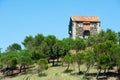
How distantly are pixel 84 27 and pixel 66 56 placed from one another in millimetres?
45925

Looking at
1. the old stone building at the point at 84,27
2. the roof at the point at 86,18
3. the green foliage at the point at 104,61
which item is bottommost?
the green foliage at the point at 104,61

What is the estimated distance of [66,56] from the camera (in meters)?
A: 86.1

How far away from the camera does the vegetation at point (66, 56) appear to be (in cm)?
7756

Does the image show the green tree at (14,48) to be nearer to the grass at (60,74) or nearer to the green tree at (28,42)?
the green tree at (28,42)

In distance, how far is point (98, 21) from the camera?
131250mm

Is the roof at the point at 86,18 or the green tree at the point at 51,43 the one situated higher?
the roof at the point at 86,18

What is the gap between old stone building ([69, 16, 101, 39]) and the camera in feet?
428

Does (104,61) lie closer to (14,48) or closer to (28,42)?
(28,42)

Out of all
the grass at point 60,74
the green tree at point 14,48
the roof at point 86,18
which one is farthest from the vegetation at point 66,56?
the roof at point 86,18

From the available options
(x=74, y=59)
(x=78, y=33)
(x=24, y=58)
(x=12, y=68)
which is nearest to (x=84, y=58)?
(x=74, y=59)

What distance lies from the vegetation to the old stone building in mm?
18856

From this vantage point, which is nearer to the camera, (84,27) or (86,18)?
(84,27)

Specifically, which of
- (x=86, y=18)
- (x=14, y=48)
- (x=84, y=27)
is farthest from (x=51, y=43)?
(x=86, y=18)

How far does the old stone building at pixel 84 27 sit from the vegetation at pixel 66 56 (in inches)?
742
